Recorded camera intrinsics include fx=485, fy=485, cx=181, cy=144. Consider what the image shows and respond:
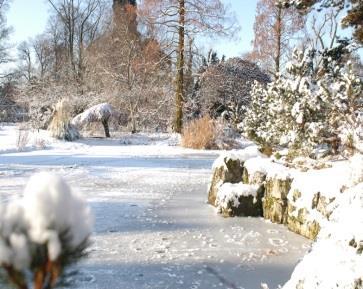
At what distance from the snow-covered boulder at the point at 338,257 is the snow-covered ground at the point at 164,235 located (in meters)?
0.91

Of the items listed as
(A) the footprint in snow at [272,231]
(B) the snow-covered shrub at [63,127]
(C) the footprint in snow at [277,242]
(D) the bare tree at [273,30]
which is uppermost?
(D) the bare tree at [273,30]

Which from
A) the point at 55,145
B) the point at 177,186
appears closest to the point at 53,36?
the point at 55,145

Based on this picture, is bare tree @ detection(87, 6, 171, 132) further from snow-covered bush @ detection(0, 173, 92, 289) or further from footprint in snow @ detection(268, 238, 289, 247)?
snow-covered bush @ detection(0, 173, 92, 289)

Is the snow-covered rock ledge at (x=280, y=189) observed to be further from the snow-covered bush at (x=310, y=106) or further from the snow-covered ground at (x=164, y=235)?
the snow-covered bush at (x=310, y=106)

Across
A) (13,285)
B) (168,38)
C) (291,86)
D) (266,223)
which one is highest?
(168,38)

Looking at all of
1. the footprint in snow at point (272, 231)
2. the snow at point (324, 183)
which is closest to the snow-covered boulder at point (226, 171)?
the snow at point (324, 183)

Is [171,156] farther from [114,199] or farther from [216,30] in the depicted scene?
[216,30]

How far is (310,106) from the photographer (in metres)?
6.85

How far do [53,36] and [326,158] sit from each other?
1260 inches

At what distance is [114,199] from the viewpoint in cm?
645

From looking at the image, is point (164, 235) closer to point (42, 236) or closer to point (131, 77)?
point (42, 236)

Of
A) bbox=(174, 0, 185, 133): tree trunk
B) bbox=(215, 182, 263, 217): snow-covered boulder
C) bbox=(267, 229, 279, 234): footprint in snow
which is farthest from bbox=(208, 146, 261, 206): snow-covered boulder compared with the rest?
bbox=(174, 0, 185, 133): tree trunk

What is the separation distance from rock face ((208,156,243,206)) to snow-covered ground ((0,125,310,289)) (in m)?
0.22

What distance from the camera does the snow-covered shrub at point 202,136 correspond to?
14.3 metres
